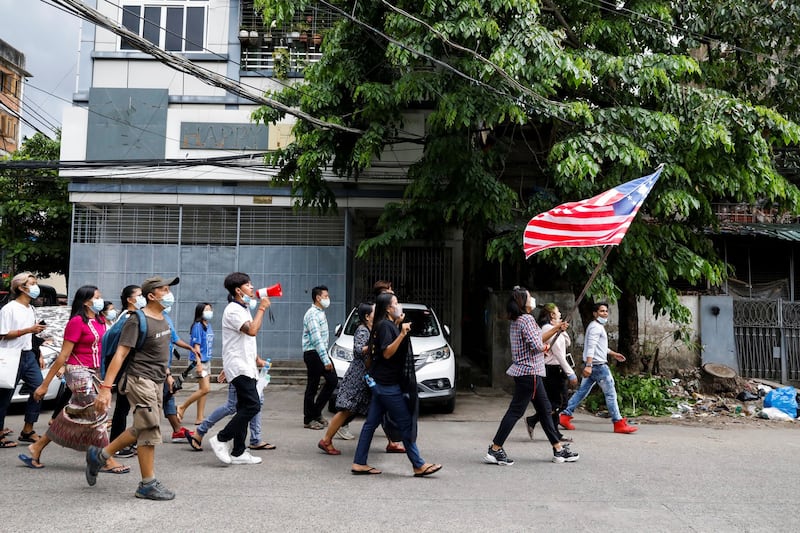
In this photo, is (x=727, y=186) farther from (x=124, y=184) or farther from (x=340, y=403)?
(x=124, y=184)

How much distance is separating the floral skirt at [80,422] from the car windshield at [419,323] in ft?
15.4

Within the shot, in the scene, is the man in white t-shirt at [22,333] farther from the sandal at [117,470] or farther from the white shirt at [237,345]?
the white shirt at [237,345]

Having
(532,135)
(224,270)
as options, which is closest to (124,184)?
(224,270)

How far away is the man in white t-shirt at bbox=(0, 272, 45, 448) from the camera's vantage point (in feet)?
19.9

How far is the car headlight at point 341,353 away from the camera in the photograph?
880 cm

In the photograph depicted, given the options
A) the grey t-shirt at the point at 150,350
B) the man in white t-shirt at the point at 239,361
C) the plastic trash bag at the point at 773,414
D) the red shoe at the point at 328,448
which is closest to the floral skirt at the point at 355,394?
the red shoe at the point at 328,448

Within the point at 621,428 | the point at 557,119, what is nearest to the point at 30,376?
the point at 621,428

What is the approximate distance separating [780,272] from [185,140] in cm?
1318

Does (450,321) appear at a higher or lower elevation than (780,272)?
lower

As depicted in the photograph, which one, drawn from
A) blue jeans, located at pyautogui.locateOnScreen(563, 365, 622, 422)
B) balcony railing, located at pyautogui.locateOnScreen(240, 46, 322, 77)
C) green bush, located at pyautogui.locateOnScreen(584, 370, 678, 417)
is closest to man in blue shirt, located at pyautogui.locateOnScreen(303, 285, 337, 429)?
blue jeans, located at pyautogui.locateOnScreen(563, 365, 622, 422)

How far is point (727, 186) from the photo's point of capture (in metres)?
8.93

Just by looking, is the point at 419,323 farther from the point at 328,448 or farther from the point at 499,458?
the point at 499,458

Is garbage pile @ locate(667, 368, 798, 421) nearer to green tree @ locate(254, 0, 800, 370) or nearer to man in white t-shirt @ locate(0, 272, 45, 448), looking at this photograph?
green tree @ locate(254, 0, 800, 370)

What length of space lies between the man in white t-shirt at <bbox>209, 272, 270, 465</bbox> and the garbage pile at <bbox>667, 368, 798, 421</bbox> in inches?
255
